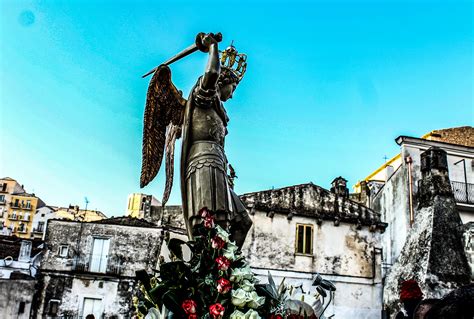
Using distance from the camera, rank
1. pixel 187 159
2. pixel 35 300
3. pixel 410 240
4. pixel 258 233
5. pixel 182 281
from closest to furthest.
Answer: pixel 182 281 → pixel 187 159 → pixel 410 240 → pixel 258 233 → pixel 35 300

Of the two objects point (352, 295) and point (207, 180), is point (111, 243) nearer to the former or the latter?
point (352, 295)

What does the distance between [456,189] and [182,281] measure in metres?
29.6

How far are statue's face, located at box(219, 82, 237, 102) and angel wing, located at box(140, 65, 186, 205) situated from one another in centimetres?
45

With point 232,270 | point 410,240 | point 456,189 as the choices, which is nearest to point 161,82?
point 232,270

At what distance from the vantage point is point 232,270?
4320 millimetres

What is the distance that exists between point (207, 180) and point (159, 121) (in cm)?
113

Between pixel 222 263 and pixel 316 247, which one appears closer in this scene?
pixel 222 263

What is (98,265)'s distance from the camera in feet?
108

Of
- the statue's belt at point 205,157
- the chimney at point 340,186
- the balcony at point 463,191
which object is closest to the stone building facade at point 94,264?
the chimney at point 340,186

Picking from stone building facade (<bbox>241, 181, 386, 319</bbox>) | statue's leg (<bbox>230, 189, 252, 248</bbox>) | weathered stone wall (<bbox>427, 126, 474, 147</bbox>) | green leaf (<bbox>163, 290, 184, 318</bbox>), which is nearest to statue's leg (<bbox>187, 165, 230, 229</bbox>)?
statue's leg (<bbox>230, 189, 252, 248</bbox>)

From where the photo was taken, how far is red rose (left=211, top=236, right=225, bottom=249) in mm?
4383

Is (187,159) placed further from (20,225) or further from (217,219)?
(20,225)

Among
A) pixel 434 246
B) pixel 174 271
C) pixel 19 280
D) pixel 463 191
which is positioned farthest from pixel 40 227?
pixel 174 271

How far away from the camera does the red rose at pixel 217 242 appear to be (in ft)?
Result: 14.4
